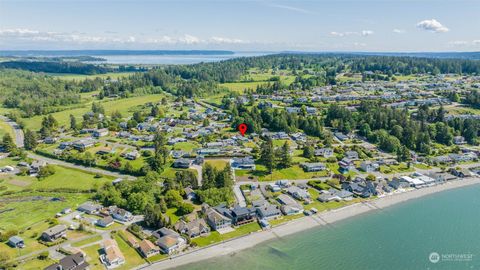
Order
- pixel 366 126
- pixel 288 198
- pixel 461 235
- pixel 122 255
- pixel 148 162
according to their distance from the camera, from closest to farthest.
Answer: pixel 122 255
pixel 461 235
pixel 288 198
pixel 148 162
pixel 366 126

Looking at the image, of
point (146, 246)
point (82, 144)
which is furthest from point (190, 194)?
point (82, 144)

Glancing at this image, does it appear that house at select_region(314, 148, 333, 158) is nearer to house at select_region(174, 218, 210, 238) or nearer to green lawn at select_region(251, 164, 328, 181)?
green lawn at select_region(251, 164, 328, 181)

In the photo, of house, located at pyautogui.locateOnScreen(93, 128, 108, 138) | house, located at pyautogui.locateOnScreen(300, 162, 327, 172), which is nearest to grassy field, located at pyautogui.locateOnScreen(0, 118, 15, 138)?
house, located at pyautogui.locateOnScreen(93, 128, 108, 138)

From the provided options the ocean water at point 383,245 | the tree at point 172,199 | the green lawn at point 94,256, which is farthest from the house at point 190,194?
the green lawn at point 94,256

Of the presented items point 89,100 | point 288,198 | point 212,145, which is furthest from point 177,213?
point 89,100

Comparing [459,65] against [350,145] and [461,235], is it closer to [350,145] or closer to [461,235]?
[350,145]

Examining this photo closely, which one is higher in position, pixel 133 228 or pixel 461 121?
pixel 461 121

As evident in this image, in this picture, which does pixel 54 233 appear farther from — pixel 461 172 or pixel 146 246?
pixel 461 172
